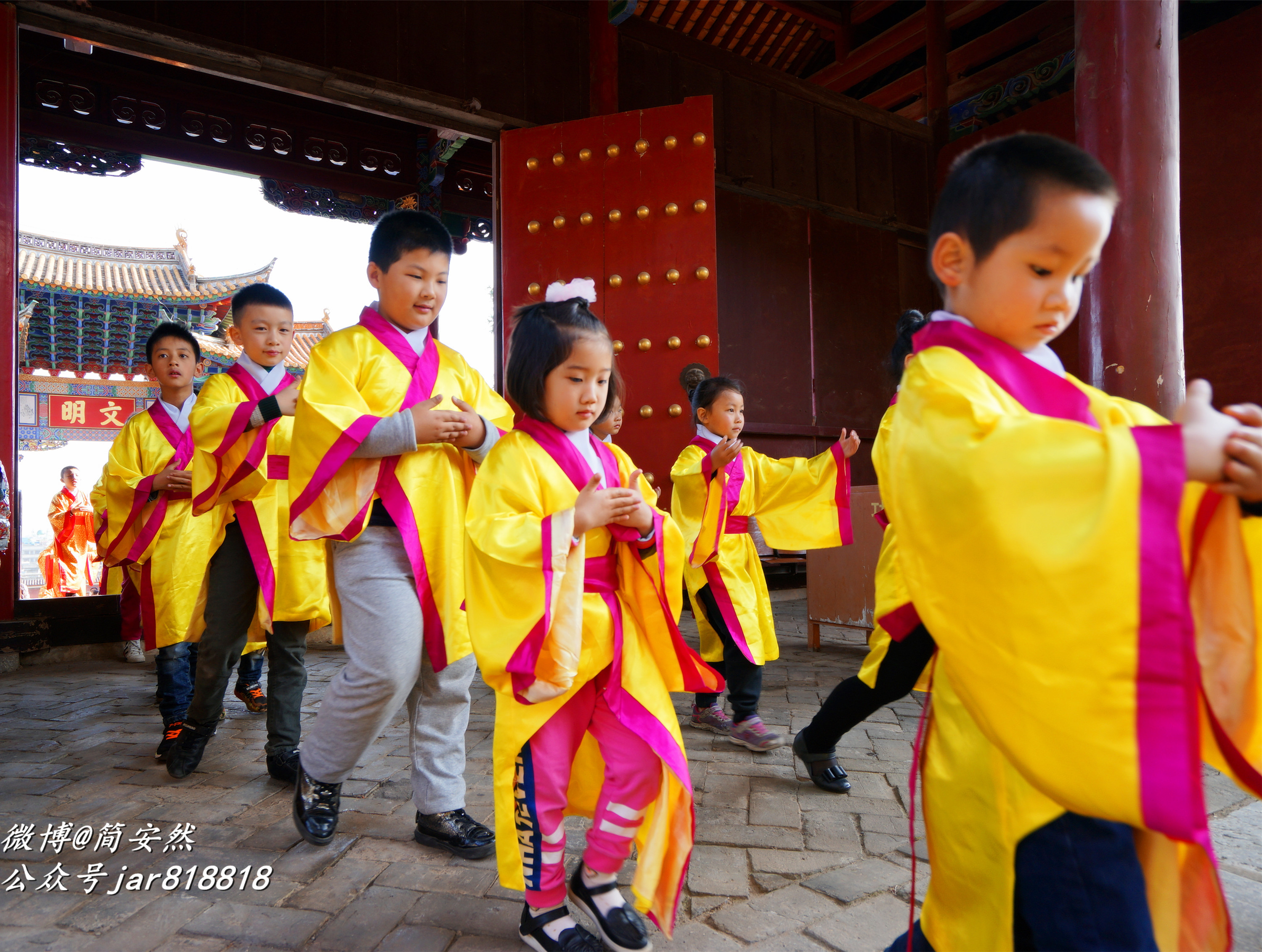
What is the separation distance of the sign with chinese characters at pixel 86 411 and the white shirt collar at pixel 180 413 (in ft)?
43.8

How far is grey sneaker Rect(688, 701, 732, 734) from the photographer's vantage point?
3137 millimetres

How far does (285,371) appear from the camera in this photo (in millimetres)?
3074

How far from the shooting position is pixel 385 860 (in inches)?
78.4

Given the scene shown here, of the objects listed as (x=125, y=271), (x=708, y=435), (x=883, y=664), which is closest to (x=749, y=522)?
(x=708, y=435)

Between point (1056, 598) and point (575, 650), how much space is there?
896 mm

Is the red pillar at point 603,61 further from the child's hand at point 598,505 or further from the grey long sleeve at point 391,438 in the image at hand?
the child's hand at point 598,505

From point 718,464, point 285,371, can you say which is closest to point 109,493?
point 285,371

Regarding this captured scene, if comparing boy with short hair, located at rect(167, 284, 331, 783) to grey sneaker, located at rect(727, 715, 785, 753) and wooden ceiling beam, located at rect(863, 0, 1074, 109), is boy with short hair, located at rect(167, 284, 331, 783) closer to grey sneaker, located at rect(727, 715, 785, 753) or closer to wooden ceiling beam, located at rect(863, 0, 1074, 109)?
grey sneaker, located at rect(727, 715, 785, 753)

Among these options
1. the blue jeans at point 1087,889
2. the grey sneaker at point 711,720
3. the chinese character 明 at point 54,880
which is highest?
the blue jeans at point 1087,889

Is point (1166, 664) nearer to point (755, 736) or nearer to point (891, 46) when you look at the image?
point (755, 736)

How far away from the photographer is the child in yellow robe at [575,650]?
1519 mm

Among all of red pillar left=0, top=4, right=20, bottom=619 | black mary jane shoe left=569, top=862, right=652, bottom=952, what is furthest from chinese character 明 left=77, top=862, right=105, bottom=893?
red pillar left=0, top=4, right=20, bottom=619

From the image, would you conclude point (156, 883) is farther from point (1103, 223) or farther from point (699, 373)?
point (699, 373)

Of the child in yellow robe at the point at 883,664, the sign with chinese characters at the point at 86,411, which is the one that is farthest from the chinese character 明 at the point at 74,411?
the child in yellow robe at the point at 883,664
